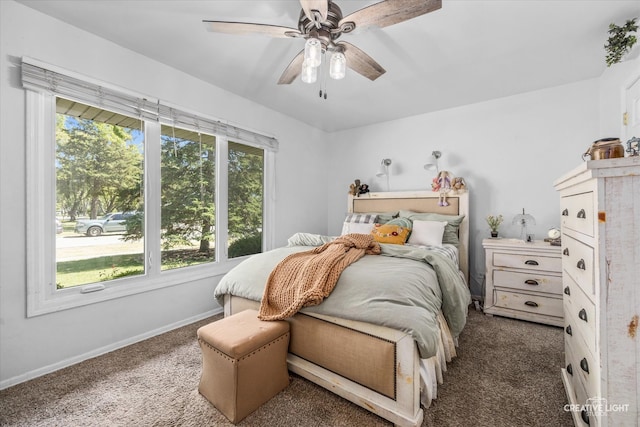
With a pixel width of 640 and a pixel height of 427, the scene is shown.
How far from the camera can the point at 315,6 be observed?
1287 mm

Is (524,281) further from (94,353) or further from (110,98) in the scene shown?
(110,98)

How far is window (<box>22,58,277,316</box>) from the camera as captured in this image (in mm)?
1831

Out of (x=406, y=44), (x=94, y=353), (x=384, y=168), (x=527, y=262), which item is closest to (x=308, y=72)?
(x=406, y=44)

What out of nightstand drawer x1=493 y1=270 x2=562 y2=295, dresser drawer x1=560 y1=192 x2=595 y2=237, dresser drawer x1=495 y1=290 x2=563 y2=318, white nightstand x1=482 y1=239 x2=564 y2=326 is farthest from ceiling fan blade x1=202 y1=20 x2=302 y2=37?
dresser drawer x1=495 y1=290 x2=563 y2=318

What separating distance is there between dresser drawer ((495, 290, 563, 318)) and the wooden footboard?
6.08 feet

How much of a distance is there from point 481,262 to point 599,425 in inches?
97.9

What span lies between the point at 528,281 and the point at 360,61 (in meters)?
2.54

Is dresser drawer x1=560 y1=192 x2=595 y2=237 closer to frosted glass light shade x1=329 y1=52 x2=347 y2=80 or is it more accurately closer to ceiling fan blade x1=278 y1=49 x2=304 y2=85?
frosted glass light shade x1=329 y1=52 x2=347 y2=80

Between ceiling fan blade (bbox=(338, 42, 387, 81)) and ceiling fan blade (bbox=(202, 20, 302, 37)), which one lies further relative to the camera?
ceiling fan blade (bbox=(338, 42, 387, 81))

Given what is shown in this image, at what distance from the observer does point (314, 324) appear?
1626 mm

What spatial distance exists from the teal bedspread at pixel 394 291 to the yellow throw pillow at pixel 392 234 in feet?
2.21

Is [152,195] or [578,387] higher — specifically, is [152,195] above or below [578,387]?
above

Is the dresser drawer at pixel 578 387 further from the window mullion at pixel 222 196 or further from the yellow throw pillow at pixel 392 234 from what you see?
the window mullion at pixel 222 196

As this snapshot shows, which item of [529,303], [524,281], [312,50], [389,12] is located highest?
[389,12]
